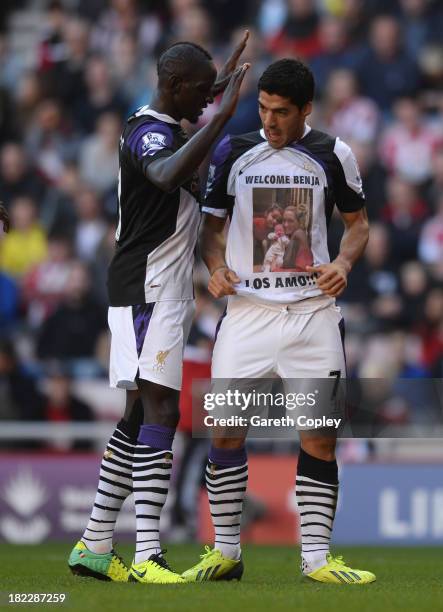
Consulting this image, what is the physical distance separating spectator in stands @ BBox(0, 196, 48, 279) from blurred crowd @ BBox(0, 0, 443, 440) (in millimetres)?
20

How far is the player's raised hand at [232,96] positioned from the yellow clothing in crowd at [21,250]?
9571 mm

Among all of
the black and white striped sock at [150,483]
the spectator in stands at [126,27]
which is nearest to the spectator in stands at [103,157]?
the spectator in stands at [126,27]

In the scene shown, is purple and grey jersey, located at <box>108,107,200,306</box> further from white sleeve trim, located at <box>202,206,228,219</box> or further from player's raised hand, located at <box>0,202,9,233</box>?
player's raised hand, located at <box>0,202,9,233</box>

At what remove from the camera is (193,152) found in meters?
6.61

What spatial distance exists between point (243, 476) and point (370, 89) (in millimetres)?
9523

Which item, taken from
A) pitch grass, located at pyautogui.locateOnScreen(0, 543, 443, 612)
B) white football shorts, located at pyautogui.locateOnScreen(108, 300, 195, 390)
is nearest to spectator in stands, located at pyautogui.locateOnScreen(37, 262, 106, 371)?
pitch grass, located at pyautogui.locateOnScreen(0, 543, 443, 612)

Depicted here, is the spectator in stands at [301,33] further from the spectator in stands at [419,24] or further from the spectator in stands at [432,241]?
the spectator in stands at [432,241]

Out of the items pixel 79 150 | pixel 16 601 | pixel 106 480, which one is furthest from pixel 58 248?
pixel 16 601

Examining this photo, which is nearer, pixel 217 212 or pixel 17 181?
pixel 217 212

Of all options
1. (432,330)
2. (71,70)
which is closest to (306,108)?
(432,330)

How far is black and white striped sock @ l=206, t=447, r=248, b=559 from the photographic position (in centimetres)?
717

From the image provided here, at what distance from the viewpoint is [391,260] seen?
1449 centimetres

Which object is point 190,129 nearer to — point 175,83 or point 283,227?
point 175,83

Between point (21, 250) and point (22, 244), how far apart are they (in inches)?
2.7
